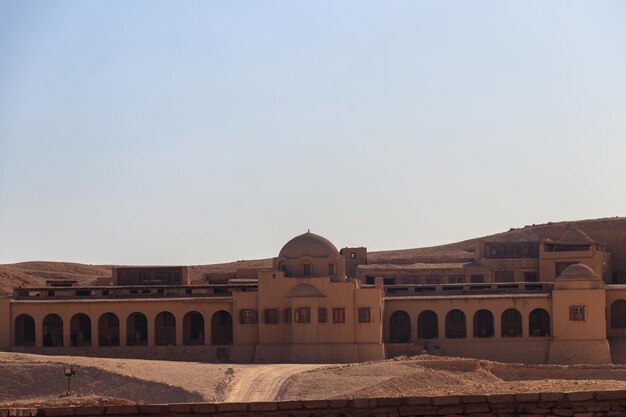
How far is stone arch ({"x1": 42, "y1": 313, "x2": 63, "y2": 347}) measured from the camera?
60.7 m

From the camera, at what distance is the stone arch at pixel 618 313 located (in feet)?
213

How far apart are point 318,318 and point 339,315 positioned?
3.33ft

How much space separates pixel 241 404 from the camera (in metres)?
22.8

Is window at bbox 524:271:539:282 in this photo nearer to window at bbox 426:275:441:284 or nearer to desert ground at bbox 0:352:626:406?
window at bbox 426:275:441:284

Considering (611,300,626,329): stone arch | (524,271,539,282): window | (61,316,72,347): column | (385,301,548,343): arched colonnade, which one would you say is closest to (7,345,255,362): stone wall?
(61,316,72,347): column

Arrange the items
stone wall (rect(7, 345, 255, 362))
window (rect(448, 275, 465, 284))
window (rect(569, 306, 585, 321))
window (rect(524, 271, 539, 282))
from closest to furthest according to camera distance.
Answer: stone wall (rect(7, 345, 255, 362))
window (rect(569, 306, 585, 321))
window (rect(448, 275, 465, 284))
window (rect(524, 271, 539, 282))

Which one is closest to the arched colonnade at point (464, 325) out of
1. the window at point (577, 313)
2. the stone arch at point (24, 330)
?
the window at point (577, 313)

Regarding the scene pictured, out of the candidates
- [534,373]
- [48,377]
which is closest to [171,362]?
[48,377]

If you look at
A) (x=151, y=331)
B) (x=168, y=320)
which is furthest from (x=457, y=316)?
(x=151, y=331)

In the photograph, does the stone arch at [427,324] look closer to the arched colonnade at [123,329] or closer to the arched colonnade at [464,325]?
the arched colonnade at [464,325]

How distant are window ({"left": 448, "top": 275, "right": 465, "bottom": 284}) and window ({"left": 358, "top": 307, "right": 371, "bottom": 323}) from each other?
13.0m

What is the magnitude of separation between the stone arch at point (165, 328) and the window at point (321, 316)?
8.83m

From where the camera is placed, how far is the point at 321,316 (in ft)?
187

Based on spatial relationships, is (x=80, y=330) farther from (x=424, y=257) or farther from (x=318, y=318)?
(x=424, y=257)
